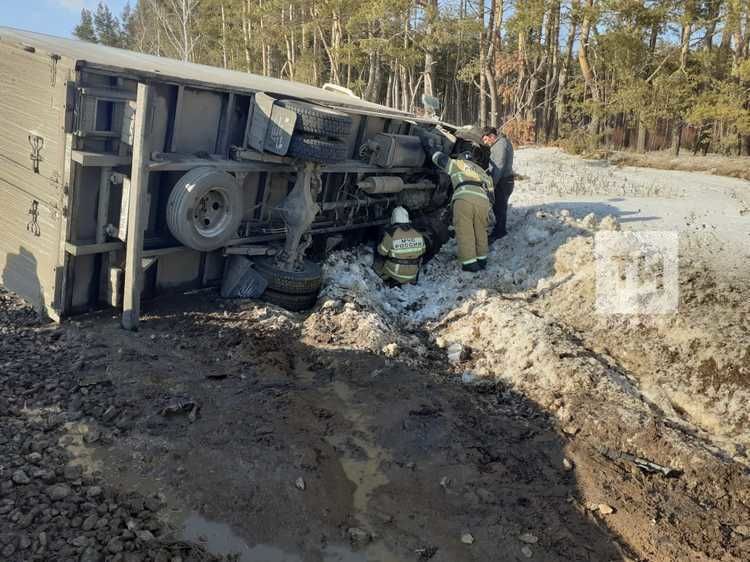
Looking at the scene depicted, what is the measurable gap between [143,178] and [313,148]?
164 centimetres

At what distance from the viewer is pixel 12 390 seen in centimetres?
416

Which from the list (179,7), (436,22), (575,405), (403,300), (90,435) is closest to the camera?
(90,435)

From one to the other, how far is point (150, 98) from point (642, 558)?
15.0 ft

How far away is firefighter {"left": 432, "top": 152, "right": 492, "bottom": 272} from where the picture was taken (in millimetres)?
8195

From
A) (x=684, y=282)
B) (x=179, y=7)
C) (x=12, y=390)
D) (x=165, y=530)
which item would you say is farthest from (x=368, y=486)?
(x=179, y=7)

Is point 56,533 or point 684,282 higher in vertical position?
point 684,282

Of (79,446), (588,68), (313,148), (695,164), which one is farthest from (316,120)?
(588,68)

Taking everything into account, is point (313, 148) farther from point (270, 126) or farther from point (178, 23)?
point (178, 23)

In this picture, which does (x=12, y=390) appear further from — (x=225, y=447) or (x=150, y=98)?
(x=150, y=98)

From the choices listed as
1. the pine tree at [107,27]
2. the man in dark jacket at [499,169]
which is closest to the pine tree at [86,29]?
the pine tree at [107,27]

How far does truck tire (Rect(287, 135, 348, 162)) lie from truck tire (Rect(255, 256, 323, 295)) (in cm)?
111

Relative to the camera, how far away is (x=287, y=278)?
6414 mm

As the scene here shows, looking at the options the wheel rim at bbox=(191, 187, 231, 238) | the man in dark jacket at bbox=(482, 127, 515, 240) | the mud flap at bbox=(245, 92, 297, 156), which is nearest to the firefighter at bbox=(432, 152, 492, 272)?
the man in dark jacket at bbox=(482, 127, 515, 240)

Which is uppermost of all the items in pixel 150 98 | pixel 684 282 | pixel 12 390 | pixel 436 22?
pixel 436 22
